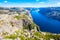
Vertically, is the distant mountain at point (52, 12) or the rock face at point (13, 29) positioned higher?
the rock face at point (13, 29)

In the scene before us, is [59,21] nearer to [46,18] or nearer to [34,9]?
[46,18]

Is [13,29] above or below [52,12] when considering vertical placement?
above

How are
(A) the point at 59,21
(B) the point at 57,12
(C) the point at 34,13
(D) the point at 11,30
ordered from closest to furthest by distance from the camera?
(D) the point at 11,30 < (C) the point at 34,13 < (B) the point at 57,12 < (A) the point at 59,21

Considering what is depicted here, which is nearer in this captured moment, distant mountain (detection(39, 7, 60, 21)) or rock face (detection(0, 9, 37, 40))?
rock face (detection(0, 9, 37, 40))

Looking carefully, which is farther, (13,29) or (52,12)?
(52,12)

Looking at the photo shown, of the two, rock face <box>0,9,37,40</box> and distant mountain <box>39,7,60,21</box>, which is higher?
rock face <box>0,9,37,40</box>

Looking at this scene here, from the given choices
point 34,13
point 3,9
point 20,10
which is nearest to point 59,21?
point 34,13

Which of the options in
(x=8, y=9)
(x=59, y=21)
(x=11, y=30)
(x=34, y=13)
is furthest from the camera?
(x=59, y=21)

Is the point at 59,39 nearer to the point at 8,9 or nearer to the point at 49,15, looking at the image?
the point at 8,9

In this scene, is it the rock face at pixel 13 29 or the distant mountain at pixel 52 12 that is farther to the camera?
the distant mountain at pixel 52 12

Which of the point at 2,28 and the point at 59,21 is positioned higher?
the point at 2,28

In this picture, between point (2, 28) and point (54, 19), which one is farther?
point (54, 19)
